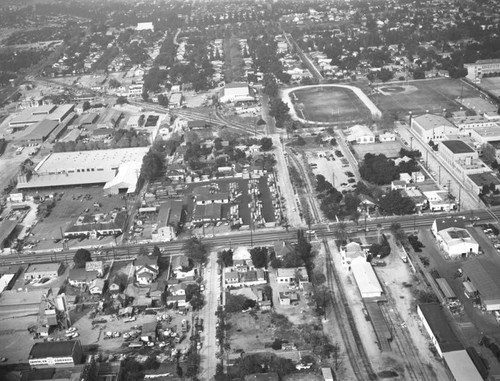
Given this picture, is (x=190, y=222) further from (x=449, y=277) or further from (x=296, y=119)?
(x=296, y=119)

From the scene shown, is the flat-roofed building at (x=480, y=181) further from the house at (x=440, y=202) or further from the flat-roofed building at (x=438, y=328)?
the flat-roofed building at (x=438, y=328)

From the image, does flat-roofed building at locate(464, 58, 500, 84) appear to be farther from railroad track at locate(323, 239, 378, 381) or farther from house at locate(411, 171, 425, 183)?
railroad track at locate(323, 239, 378, 381)

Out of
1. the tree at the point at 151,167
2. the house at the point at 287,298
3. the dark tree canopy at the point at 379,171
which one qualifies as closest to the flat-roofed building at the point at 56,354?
the house at the point at 287,298

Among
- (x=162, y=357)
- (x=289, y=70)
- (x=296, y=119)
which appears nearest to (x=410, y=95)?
(x=296, y=119)

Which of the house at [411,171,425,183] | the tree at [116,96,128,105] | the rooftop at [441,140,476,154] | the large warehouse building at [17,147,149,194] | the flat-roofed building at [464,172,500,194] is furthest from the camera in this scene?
the tree at [116,96,128,105]

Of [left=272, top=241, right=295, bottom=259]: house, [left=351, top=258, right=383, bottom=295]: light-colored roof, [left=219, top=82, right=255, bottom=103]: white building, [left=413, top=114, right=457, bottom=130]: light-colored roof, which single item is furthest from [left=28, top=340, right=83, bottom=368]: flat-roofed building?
[left=219, top=82, right=255, bottom=103]: white building
